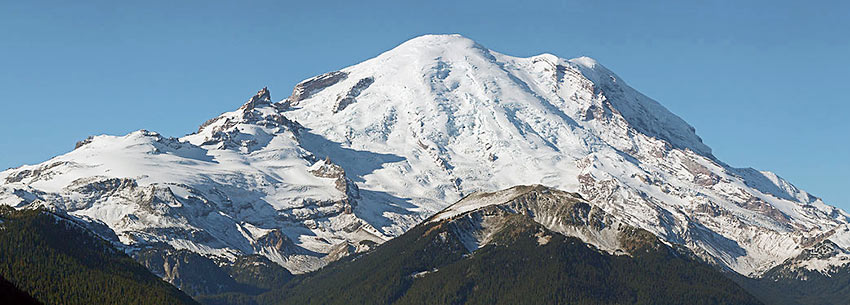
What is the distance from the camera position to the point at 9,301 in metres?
177

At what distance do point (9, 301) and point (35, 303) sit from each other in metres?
17.6

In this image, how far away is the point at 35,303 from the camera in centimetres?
19400

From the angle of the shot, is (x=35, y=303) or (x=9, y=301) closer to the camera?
(x=9, y=301)
